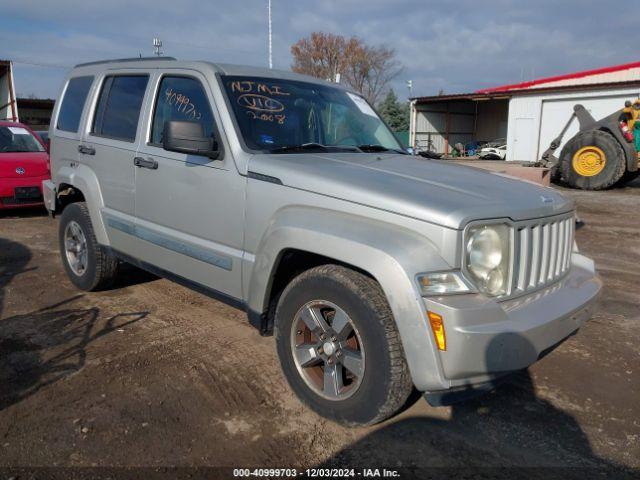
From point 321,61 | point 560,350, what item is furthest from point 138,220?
point 321,61

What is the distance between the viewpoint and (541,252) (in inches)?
117

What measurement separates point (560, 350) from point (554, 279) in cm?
115

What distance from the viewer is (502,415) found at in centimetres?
314

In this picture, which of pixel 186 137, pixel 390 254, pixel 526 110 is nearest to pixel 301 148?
pixel 186 137

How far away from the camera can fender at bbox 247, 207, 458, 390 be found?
8.11 ft

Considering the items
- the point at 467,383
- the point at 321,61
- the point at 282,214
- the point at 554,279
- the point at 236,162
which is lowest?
the point at 467,383

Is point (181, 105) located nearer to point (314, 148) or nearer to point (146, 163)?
point (146, 163)

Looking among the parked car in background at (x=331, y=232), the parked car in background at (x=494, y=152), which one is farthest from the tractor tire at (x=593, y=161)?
the parked car in background at (x=494, y=152)

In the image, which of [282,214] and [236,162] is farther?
[236,162]

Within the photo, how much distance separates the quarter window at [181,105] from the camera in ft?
12.2

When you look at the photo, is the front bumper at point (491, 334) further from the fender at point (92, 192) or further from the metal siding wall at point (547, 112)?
the metal siding wall at point (547, 112)

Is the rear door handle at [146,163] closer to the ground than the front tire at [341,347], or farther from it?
farther from it

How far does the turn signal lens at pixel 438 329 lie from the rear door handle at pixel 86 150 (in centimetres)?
348

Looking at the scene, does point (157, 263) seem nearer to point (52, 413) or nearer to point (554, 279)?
point (52, 413)
